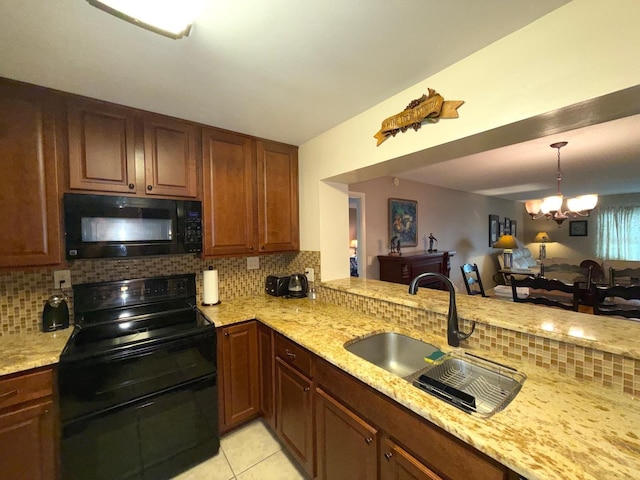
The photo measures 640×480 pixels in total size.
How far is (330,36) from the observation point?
3.58 ft

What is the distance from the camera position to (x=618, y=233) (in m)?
6.08

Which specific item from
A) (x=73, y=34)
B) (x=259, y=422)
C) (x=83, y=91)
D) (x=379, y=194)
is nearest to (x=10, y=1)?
(x=73, y=34)

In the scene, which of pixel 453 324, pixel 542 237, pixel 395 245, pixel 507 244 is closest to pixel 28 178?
pixel 453 324

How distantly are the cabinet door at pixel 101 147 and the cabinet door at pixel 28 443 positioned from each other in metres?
1.16

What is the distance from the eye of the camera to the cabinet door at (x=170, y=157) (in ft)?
5.63

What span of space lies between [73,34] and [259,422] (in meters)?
2.49

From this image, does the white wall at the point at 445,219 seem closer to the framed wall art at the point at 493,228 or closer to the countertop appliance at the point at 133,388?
the framed wall art at the point at 493,228

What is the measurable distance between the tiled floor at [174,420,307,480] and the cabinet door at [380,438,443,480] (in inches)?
33.8

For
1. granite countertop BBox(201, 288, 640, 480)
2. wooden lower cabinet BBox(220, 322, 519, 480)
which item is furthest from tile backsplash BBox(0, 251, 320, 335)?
granite countertop BBox(201, 288, 640, 480)

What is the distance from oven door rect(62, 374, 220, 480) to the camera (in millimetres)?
1283

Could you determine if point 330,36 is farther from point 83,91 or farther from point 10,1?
point 83,91

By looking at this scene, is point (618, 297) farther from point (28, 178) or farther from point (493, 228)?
point (493, 228)

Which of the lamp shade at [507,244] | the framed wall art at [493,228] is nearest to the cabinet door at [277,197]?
the lamp shade at [507,244]

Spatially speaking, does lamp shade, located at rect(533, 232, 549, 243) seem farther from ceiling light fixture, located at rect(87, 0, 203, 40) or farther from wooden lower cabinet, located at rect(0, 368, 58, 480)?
wooden lower cabinet, located at rect(0, 368, 58, 480)
